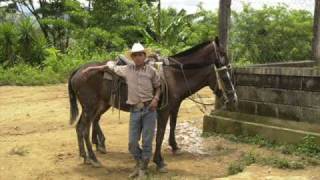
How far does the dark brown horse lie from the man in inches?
21.3

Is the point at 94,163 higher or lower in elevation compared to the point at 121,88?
lower

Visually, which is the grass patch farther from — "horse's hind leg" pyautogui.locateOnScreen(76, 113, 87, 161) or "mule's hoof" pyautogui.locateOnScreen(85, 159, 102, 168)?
"horse's hind leg" pyautogui.locateOnScreen(76, 113, 87, 161)

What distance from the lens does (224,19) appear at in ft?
31.9

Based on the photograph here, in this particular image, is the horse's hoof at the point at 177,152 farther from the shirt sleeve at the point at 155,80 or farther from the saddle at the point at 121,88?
the shirt sleeve at the point at 155,80

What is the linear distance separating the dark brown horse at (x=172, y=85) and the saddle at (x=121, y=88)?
3 cm

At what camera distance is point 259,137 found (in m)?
8.57

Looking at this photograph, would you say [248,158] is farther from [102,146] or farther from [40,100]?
[40,100]

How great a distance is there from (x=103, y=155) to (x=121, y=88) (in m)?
1.36

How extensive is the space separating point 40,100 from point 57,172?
7259 millimetres

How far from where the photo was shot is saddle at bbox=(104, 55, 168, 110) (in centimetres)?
720

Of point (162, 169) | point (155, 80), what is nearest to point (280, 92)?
point (162, 169)

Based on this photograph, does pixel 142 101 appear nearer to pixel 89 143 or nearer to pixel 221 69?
pixel 89 143

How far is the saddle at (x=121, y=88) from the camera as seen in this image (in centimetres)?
720

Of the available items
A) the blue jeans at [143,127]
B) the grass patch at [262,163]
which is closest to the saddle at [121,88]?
the blue jeans at [143,127]
